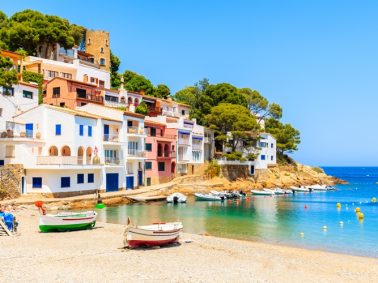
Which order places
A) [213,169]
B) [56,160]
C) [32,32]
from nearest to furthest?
[56,160], [32,32], [213,169]

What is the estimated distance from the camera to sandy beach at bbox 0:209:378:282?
1908 cm

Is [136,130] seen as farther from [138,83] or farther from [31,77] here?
[138,83]

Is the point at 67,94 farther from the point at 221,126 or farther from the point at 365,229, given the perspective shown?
the point at 365,229

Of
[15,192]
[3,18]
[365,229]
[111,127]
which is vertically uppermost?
[3,18]

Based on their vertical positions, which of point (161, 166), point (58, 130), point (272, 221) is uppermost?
point (58, 130)

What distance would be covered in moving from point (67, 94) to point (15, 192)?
2022 cm

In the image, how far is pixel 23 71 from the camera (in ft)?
205

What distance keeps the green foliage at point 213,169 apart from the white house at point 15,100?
106 feet

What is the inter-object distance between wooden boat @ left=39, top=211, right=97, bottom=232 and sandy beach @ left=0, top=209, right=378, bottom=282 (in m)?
0.78

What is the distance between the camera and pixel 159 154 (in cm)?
6681

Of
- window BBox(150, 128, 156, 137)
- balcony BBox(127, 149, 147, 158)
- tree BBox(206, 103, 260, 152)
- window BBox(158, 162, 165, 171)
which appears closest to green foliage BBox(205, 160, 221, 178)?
tree BBox(206, 103, 260, 152)

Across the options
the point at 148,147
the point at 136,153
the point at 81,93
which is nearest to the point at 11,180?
the point at 136,153

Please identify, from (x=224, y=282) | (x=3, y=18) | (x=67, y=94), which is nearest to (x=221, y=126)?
(x=67, y=94)

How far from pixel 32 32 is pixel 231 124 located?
1480 inches
